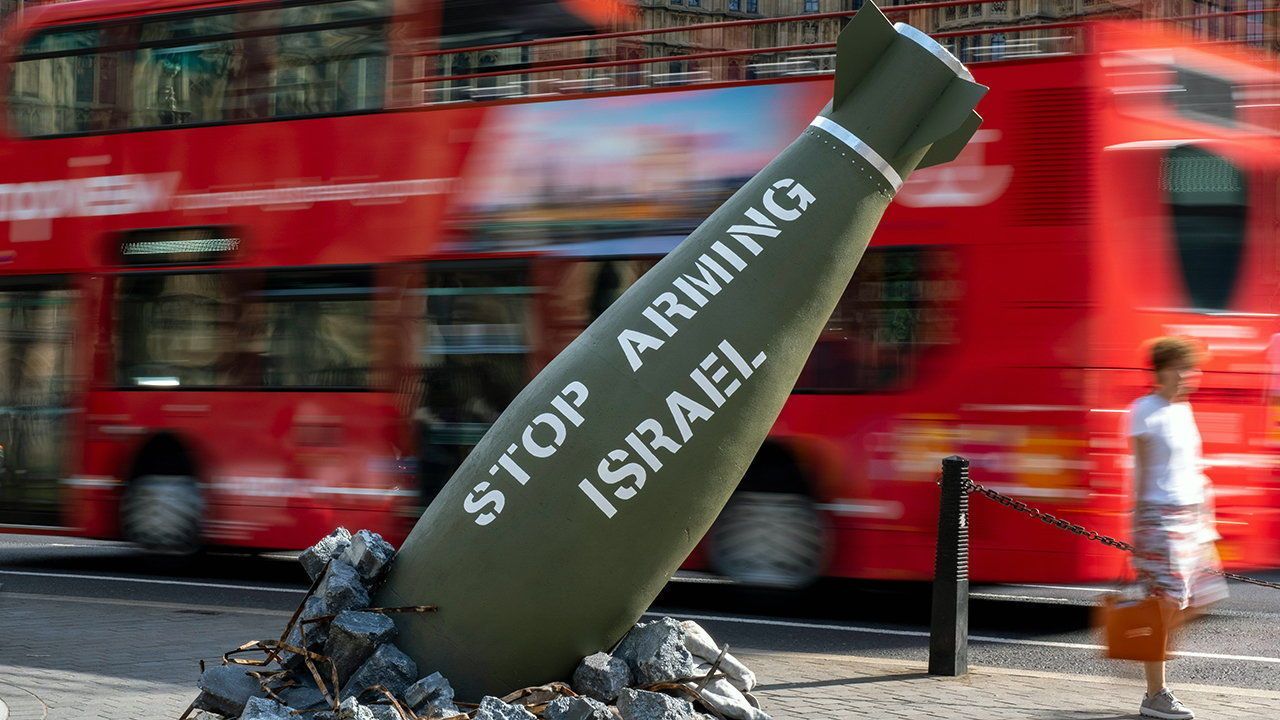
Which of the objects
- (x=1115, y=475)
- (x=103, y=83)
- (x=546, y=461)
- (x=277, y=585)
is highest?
(x=103, y=83)

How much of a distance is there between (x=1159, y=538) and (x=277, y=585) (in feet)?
23.8

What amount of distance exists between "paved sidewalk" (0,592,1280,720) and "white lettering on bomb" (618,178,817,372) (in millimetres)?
2347

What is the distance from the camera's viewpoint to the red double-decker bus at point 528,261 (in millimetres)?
9711

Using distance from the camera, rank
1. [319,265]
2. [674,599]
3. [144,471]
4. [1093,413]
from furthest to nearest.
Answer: [144,471], [319,265], [674,599], [1093,413]

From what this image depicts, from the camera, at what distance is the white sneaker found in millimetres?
6594

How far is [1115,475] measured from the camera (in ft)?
31.2

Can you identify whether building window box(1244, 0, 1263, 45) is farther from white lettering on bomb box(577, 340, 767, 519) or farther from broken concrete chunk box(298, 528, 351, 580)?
broken concrete chunk box(298, 528, 351, 580)

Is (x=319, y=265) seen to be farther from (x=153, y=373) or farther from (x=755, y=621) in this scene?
(x=755, y=621)

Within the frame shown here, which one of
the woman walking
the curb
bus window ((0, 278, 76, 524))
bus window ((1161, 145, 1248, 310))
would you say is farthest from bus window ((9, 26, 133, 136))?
the woman walking

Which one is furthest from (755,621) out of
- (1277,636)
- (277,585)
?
(277,585)

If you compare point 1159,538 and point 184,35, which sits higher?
point 184,35

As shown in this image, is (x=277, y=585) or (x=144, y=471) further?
(x=144, y=471)

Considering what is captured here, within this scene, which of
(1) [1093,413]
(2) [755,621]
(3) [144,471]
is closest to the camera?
(1) [1093,413]

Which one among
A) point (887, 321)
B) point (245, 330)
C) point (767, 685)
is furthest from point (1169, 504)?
point (245, 330)
